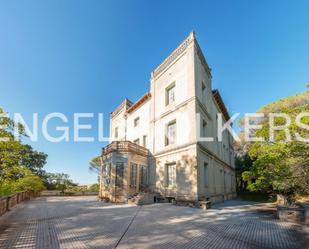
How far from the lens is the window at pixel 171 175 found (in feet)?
47.5

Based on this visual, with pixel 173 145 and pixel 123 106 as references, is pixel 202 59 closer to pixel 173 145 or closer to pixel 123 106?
pixel 173 145

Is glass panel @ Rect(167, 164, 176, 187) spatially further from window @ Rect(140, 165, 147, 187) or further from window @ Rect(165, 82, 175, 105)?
window @ Rect(165, 82, 175, 105)

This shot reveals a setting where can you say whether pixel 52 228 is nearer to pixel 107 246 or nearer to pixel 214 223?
pixel 107 246

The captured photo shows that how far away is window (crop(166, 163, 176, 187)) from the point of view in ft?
47.5

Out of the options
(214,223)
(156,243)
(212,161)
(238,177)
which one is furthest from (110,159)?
(238,177)

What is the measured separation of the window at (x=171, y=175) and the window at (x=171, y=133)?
1936 millimetres

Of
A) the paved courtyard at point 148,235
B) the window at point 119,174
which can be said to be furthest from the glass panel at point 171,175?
the paved courtyard at point 148,235

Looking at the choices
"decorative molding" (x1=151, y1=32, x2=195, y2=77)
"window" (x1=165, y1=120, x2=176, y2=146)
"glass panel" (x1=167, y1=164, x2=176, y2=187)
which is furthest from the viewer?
"window" (x1=165, y1=120, x2=176, y2=146)

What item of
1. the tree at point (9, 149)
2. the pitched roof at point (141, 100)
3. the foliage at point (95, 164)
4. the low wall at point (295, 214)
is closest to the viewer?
the low wall at point (295, 214)

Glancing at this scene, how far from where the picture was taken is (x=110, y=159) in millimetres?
15797

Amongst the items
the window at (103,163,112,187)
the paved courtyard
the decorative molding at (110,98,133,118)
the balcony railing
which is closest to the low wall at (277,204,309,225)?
the paved courtyard

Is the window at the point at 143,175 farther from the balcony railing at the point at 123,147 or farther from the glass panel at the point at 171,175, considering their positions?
the glass panel at the point at 171,175

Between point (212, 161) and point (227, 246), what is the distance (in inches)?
484

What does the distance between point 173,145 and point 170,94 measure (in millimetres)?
4791
